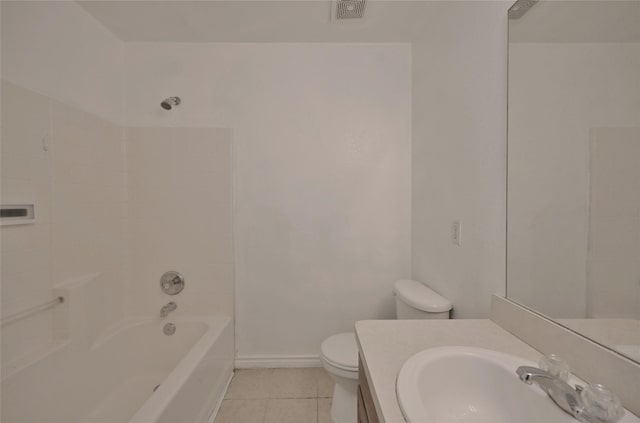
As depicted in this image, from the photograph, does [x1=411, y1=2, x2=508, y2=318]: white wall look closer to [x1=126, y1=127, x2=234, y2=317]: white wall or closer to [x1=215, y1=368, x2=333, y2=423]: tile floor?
[x1=215, y1=368, x2=333, y2=423]: tile floor

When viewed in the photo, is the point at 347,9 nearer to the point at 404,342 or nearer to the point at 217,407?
the point at 404,342

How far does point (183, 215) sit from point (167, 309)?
26.7 inches

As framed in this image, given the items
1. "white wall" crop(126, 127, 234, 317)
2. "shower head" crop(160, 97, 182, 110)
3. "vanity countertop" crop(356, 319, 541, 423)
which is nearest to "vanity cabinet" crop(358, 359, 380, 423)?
"vanity countertop" crop(356, 319, 541, 423)

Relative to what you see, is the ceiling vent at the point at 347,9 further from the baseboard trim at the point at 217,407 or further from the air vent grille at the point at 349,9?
the baseboard trim at the point at 217,407

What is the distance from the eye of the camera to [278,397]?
159 centimetres

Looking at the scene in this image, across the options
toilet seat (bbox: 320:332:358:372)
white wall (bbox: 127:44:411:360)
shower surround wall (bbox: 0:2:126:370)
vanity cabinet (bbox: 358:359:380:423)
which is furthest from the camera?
white wall (bbox: 127:44:411:360)

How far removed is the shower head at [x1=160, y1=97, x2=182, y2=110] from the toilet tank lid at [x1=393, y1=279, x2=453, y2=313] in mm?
1938

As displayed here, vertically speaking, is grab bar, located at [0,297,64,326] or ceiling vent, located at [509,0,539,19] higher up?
ceiling vent, located at [509,0,539,19]

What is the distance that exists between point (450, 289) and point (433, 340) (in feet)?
1.95

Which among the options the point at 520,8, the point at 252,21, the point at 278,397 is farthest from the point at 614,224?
the point at 252,21

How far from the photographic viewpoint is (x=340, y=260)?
1863 millimetres

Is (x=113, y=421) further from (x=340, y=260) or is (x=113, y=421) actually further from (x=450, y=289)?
(x=450, y=289)

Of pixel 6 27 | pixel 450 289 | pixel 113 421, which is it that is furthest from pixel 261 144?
pixel 113 421

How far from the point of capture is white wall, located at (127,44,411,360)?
71.8 inches
